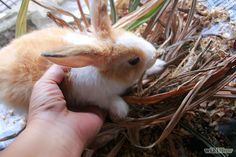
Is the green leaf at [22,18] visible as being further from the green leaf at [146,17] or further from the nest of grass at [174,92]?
the green leaf at [146,17]

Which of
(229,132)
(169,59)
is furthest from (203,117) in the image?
(169,59)

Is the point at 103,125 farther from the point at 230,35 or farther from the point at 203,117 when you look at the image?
the point at 230,35

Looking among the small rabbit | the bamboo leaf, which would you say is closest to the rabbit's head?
the small rabbit

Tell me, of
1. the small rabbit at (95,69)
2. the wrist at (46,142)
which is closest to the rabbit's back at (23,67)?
the small rabbit at (95,69)

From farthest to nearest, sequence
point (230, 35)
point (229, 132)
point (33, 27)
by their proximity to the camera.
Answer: point (33, 27) < point (230, 35) < point (229, 132)

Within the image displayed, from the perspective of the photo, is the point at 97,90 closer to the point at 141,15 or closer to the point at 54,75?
the point at 54,75

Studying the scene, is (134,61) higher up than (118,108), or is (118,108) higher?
(134,61)

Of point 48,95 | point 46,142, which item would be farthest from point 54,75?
point 46,142
